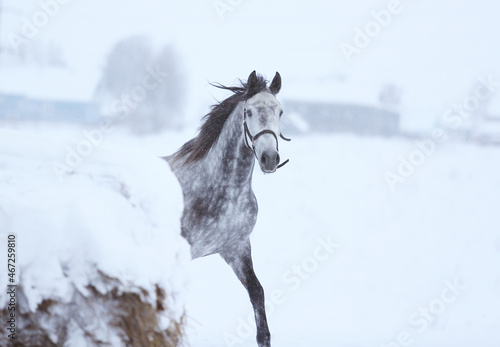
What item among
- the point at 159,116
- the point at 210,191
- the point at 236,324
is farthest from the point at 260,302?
the point at 159,116

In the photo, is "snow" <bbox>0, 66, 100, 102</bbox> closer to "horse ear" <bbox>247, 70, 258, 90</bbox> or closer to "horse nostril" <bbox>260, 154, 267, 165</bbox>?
"horse ear" <bbox>247, 70, 258, 90</bbox>

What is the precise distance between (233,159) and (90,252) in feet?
5.94

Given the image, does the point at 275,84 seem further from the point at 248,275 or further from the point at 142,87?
the point at 142,87

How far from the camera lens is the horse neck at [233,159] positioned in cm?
369

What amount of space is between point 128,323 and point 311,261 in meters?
8.49

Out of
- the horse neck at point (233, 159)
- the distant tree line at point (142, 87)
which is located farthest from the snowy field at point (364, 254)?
the distant tree line at point (142, 87)

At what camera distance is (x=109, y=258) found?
201 cm

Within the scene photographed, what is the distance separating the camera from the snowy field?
624 cm

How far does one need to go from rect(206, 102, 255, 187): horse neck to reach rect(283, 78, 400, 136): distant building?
1805 cm

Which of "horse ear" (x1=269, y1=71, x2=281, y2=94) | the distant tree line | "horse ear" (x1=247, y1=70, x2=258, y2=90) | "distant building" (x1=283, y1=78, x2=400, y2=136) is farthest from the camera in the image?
"distant building" (x1=283, y1=78, x2=400, y2=136)

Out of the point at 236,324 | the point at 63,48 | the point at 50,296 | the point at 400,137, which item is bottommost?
the point at 50,296

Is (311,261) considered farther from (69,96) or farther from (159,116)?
(69,96)

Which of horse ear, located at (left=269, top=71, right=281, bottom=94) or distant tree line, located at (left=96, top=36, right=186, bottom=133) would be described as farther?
distant tree line, located at (left=96, top=36, right=186, bottom=133)

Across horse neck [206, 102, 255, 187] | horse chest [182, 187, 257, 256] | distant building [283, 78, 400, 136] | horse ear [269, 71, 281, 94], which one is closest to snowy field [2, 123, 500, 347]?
horse chest [182, 187, 257, 256]
